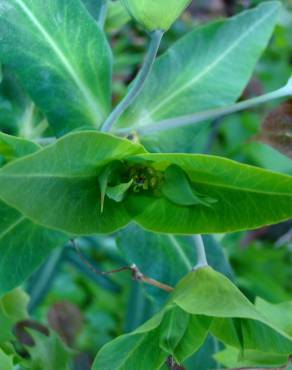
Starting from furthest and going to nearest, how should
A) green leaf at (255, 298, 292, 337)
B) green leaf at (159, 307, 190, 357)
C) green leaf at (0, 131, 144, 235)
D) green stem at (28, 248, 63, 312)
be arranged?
green stem at (28, 248, 63, 312)
green leaf at (255, 298, 292, 337)
green leaf at (159, 307, 190, 357)
green leaf at (0, 131, 144, 235)

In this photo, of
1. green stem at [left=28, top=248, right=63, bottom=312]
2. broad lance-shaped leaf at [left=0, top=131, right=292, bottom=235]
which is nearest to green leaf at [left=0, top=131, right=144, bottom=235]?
broad lance-shaped leaf at [left=0, top=131, right=292, bottom=235]

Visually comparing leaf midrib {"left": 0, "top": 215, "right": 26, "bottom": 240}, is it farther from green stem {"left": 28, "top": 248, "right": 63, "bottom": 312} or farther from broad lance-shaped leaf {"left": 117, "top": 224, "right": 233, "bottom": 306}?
green stem {"left": 28, "top": 248, "right": 63, "bottom": 312}

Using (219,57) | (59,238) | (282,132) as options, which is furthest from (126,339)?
(219,57)

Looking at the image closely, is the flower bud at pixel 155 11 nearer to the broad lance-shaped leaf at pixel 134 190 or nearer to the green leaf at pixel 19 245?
the broad lance-shaped leaf at pixel 134 190

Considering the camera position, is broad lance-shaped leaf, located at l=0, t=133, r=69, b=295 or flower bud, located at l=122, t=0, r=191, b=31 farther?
broad lance-shaped leaf, located at l=0, t=133, r=69, b=295

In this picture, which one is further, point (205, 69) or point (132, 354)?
point (205, 69)

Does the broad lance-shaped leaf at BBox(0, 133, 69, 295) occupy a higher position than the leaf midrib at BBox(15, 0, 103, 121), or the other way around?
the leaf midrib at BBox(15, 0, 103, 121)

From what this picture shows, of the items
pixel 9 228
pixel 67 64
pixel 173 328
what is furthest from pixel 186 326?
pixel 67 64

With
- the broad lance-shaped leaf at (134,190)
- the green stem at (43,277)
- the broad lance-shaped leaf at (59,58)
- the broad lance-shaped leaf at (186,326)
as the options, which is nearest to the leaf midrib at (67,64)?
the broad lance-shaped leaf at (59,58)

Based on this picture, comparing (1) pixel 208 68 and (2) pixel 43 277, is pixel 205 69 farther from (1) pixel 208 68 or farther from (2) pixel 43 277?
(2) pixel 43 277
